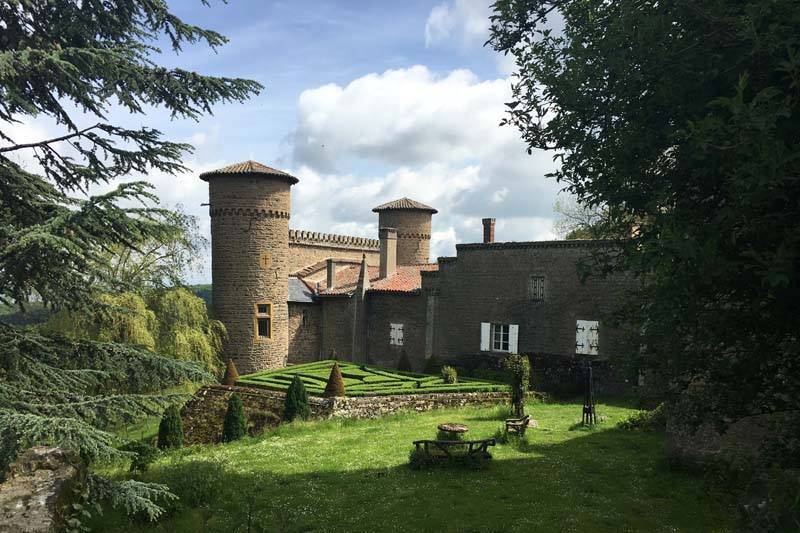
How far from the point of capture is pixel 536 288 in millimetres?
27094

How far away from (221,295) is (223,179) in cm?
535

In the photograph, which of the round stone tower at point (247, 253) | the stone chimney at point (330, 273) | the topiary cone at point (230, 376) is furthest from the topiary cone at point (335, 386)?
the stone chimney at point (330, 273)

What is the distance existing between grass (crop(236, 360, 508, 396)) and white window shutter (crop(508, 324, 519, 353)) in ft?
8.41

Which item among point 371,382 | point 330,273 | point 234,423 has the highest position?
point 330,273

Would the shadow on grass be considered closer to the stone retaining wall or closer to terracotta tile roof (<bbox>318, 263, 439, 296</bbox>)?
the stone retaining wall

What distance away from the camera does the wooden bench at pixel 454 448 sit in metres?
14.4

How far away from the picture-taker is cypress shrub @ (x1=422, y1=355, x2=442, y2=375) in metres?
28.8

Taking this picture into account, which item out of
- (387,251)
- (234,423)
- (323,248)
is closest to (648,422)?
(234,423)

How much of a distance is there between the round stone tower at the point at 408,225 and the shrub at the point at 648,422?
23.7m

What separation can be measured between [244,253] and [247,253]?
13 centimetres

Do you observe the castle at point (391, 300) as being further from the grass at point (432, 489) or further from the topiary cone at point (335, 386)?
the topiary cone at point (335, 386)

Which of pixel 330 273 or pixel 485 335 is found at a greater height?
pixel 330 273

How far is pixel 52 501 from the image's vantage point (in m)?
8.80

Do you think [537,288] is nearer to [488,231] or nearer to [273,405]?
[488,231]
